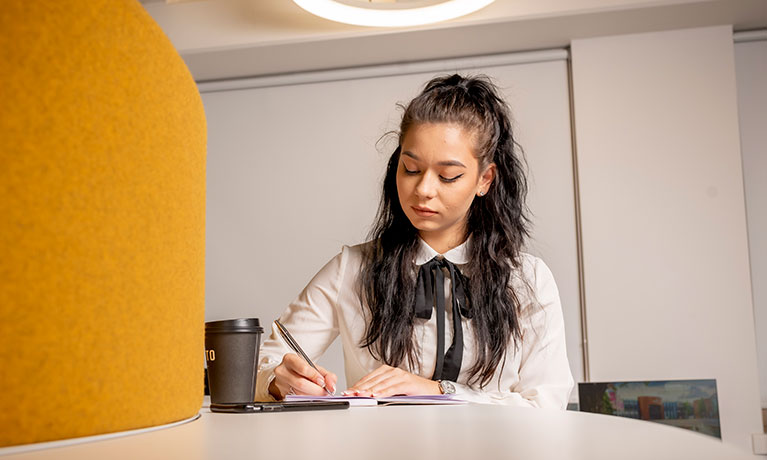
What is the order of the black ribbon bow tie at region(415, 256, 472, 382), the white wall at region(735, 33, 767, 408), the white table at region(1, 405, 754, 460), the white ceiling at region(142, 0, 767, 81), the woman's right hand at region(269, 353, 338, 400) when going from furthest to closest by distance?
1. the white wall at region(735, 33, 767, 408)
2. the white ceiling at region(142, 0, 767, 81)
3. the black ribbon bow tie at region(415, 256, 472, 382)
4. the woman's right hand at region(269, 353, 338, 400)
5. the white table at region(1, 405, 754, 460)

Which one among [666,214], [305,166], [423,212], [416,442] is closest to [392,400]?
[416,442]

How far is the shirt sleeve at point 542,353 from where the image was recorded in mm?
1666

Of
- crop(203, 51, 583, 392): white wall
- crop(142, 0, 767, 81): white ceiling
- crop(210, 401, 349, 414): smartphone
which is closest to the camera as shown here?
crop(210, 401, 349, 414): smartphone

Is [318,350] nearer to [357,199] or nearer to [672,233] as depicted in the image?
[357,199]

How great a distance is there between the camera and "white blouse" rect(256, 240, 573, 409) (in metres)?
1.71

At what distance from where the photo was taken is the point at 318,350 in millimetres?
2082

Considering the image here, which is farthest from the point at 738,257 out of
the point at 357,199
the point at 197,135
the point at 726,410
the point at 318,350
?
the point at 197,135

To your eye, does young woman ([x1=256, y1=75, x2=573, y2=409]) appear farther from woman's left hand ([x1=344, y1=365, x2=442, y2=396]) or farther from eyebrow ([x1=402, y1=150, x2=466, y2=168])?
woman's left hand ([x1=344, y1=365, x2=442, y2=396])

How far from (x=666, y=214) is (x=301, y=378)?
2805mm

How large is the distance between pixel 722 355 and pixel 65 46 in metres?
3.72

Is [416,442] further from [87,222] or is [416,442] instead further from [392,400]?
[392,400]

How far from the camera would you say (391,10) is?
3.28m

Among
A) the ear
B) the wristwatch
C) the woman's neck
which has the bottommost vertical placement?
the wristwatch

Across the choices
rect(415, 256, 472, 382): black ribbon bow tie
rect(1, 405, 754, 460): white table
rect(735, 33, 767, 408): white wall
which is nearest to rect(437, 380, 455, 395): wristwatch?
rect(415, 256, 472, 382): black ribbon bow tie
